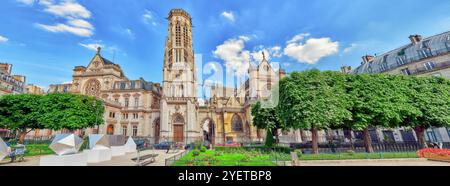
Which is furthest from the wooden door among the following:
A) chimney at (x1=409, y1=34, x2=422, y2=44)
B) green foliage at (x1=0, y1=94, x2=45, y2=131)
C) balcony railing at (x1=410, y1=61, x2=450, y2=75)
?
chimney at (x1=409, y1=34, x2=422, y2=44)

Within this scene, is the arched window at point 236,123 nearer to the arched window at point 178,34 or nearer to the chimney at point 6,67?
the arched window at point 178,34

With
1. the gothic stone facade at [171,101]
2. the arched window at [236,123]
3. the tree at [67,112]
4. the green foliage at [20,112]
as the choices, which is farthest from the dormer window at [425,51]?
A: the green foliage at [20,112]

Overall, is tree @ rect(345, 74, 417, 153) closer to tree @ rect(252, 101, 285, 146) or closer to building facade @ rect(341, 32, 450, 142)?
tree @ rect(252, 101, 285, 146)

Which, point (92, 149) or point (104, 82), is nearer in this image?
point (92, 149)

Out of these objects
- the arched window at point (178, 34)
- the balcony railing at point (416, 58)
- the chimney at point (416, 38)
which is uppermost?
the arched window at point (178, 34)

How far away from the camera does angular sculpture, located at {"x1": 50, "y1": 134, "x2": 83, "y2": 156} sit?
10.5 meters

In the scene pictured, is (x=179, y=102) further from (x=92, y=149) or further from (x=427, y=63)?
(x=427, y=63)

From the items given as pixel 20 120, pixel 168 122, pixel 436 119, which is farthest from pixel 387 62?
pixel 20 120

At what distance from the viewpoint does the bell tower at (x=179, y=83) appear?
3353 cm

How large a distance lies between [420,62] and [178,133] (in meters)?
42.6

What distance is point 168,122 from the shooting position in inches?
1315

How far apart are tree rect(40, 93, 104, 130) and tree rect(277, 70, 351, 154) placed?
78.0ft

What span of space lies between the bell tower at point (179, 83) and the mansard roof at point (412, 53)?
122 feet

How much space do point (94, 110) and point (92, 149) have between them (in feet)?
59.5
